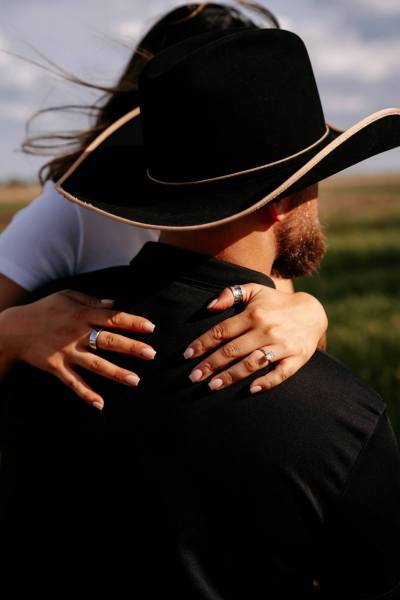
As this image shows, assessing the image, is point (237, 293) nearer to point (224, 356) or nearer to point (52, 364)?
point (224, 356)

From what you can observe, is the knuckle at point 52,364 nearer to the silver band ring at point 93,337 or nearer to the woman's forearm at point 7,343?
the silver band ring at point 93,337

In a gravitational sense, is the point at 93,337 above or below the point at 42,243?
above

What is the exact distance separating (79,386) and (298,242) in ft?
2.46

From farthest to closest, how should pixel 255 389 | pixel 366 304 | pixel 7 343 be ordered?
pixel 366 304, pixel 7 343, pixel 255 389

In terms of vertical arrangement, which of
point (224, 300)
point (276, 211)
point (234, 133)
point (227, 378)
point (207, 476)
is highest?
point (234, 133)

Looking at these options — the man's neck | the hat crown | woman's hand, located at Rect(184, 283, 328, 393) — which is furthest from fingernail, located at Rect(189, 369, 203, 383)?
the hat crown

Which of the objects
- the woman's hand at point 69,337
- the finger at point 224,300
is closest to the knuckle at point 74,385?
the woman's hand at point 69,337

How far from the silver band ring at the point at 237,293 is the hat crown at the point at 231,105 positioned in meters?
0.38

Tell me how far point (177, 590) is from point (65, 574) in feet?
1.14

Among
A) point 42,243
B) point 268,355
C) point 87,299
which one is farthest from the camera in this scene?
point 42,243

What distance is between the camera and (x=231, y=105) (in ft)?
6.59

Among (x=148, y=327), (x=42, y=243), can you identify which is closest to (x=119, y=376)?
(x=148, y=327)

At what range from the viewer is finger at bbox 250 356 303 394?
179 cm

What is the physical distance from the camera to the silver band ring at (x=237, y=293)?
1.88m
